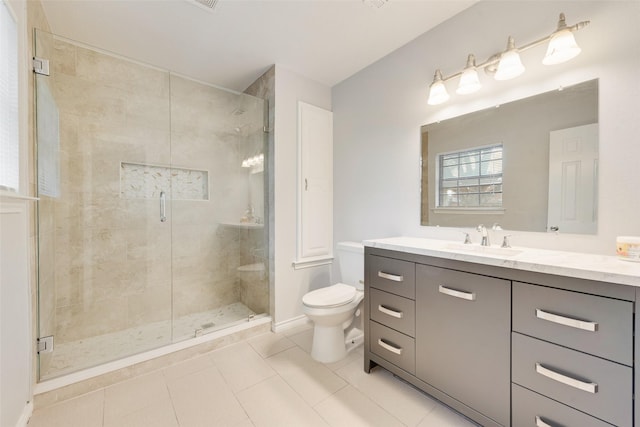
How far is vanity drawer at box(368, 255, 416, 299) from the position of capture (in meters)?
1.46

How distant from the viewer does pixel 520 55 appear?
1.48m

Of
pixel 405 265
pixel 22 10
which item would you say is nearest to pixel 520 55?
pixel 405 265

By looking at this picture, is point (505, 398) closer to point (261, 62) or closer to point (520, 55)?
point (520, 55)

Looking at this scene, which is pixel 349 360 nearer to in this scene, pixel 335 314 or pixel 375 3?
pixel 335 314

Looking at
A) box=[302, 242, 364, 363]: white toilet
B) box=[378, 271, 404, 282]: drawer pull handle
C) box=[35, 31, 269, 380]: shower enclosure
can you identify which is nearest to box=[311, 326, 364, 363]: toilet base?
box=[302, 242, 364, 363]: white toilet

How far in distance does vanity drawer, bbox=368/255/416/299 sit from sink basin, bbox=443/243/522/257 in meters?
0.29

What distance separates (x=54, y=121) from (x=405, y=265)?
8.93 feet

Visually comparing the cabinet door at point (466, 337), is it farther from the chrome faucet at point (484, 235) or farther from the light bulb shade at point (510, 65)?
the light bulb shade at point (510, 65)

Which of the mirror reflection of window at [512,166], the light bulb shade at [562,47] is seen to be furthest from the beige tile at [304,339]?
the light bulb shade at [562,47]

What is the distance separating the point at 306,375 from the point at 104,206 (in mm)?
2239

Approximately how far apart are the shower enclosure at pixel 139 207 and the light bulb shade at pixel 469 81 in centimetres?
170

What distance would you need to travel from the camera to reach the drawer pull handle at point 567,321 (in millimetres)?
896

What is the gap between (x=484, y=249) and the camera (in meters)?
1.47

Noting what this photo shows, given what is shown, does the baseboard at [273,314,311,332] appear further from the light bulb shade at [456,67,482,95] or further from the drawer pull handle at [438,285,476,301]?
the light bulb shade at [456,67,482,95]
